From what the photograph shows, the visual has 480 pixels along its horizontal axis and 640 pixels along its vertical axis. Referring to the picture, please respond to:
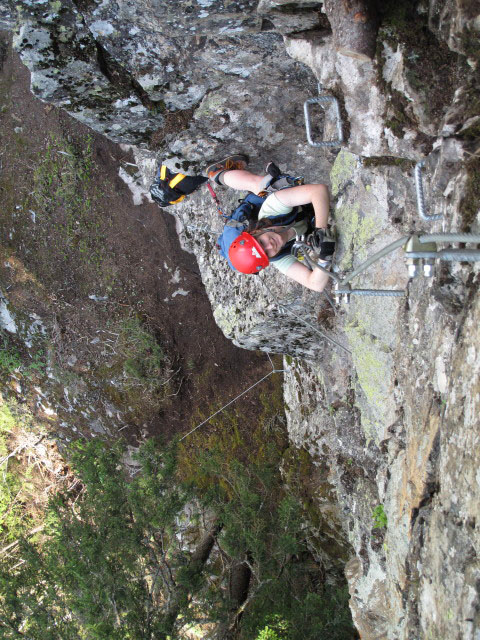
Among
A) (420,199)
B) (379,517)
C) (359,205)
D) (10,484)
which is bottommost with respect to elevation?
(10,484)

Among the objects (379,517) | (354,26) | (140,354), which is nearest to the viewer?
(354,26)

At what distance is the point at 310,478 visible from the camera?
23.0ft

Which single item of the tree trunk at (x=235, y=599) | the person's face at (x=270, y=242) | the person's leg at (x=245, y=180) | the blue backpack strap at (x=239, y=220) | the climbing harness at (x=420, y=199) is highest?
the person's leg at (x=245, y=180)

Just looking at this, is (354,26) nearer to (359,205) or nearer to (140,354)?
(359,205)

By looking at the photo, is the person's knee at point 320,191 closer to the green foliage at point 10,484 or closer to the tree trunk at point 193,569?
the tree trunk at point 193,569

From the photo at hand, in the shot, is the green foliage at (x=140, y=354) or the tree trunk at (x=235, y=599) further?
the green foliage at (x=140, y=354)

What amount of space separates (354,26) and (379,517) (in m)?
3.81

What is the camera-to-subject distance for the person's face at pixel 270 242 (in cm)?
450

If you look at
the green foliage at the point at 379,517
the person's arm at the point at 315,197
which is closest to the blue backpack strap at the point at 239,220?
the person's arm at the point at 315,197

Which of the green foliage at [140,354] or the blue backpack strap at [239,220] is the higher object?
the blue backpack strap at [239,220]

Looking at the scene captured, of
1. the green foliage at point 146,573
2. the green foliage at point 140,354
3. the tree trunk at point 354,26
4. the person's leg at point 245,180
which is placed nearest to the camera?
the tree trunk at point 354,26

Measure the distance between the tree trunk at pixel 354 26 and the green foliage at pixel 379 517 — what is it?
356cm

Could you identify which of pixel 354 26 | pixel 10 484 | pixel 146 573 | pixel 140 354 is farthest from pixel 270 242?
pixel 10 484

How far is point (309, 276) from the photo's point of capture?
4594mm
